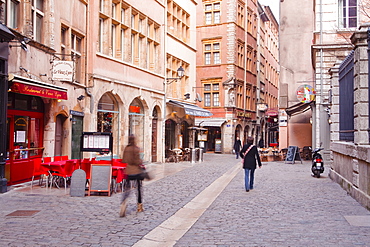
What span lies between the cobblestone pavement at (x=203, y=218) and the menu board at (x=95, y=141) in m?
1.48

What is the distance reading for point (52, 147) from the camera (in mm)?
14383

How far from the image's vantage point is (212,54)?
42.3 meters

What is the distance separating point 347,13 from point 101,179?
55.5ft

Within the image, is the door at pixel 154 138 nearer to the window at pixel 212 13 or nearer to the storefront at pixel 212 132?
the storefront at pixel 212 132

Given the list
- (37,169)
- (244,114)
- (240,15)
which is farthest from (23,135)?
(240,15)

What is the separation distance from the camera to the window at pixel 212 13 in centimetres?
4259

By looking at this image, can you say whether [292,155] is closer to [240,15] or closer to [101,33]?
[101,33]

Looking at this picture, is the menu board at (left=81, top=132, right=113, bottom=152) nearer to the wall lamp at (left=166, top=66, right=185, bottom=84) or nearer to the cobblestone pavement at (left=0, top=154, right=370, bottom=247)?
the cobblestone pavement at (left=0, top=154, right=370, bottom=247)

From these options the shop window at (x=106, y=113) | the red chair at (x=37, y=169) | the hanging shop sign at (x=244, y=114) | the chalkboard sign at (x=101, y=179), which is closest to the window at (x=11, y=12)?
the red chair at (x=37, y=169)

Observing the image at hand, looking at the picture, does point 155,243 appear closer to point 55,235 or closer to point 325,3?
point 55,235

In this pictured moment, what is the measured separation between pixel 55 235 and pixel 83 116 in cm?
1038

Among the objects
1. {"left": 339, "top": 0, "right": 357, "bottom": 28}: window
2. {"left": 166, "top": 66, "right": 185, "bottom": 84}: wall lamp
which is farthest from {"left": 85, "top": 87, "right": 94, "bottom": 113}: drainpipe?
{"left": 339, "top": 0, "right": 357, "bottom": 28}: window

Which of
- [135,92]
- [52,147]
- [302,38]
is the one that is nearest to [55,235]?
[52,147]

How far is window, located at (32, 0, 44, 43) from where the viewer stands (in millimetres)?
13487
